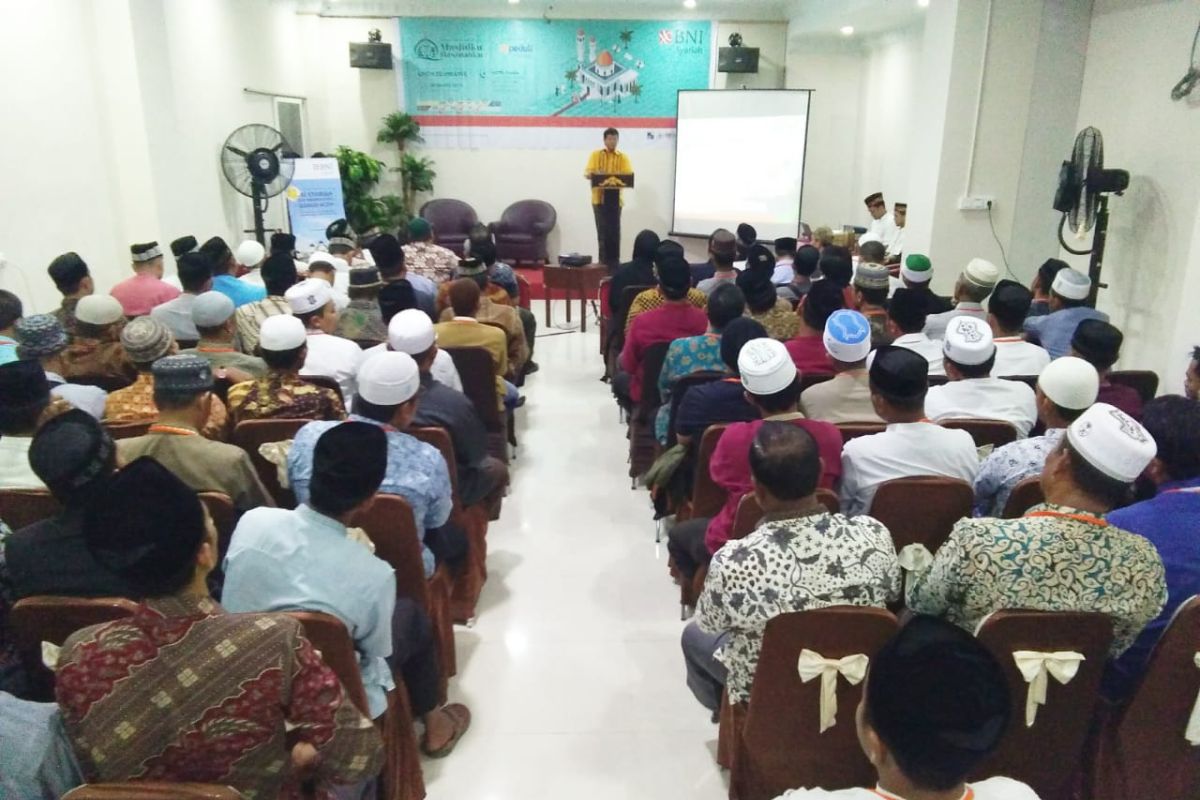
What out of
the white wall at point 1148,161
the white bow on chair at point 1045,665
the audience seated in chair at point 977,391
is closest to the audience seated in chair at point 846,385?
the audience seated in chair at point 977,391

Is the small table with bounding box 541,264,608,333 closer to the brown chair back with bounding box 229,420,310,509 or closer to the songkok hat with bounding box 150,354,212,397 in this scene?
the brown chair back with bounding box 229,420,310,509

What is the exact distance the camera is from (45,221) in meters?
5.10

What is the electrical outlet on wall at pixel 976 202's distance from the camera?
5.90 m

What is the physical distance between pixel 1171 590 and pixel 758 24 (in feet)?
30.7

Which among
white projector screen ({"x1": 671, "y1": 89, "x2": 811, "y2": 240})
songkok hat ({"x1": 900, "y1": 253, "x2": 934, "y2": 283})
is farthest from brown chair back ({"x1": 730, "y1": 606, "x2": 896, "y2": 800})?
white projector screen ({"x1": 671, "y1": 89, "x2": 811, "y2": 240})

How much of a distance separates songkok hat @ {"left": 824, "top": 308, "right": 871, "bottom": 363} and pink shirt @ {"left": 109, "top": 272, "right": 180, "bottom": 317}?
3.67 meters

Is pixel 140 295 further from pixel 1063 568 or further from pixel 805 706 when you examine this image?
pixel 1063 568

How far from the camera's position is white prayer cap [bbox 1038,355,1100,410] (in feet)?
7.82

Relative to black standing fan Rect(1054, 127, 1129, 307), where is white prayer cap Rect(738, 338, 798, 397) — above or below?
below

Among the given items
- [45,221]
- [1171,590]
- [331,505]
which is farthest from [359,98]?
[1171,590]

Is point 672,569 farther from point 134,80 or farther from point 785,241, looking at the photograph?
point 134,80

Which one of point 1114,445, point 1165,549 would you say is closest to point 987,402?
point 1165,549

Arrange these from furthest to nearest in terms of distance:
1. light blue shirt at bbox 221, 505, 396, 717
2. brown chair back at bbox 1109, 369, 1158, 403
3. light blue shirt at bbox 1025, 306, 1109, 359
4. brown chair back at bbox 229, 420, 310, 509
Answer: light blue shirt at bbox 1025, 306, 1109, 359 → brown chair back at bbox 1109, 369, 1158, 403 → brown chair back at bbox 229, 420, 310, 509 → light blue shirt at bbox 221, 505, 396, 717

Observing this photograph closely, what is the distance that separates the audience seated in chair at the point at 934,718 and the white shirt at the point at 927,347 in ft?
8.92
